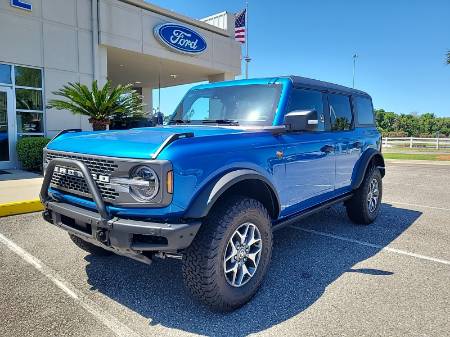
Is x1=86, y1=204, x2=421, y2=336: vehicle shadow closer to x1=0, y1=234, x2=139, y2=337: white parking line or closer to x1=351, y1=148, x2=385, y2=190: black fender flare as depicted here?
x1=0, y1=234, x2=139, y2=337: white parking line

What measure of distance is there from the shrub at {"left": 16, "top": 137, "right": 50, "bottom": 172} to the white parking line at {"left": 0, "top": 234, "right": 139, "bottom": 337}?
275 inches

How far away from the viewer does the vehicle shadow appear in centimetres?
280

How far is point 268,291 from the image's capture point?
129 inches

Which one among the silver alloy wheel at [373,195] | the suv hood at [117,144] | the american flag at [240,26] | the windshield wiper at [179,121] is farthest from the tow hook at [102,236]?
the american flag at [240,26]

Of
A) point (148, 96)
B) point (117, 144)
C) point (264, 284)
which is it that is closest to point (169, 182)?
point (117, 144)

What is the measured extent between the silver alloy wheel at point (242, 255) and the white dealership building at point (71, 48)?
10877 millimetres

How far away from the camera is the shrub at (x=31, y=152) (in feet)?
34.8

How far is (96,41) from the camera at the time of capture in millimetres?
13492

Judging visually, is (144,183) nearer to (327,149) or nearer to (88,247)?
(88,247)

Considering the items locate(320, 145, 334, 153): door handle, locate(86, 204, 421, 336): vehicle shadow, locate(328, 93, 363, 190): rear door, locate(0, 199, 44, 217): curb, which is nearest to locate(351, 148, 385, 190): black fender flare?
locate(328, 93, 363, 190): rear door

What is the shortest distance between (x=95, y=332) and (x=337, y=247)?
299 centimetres

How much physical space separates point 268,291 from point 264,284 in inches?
5.4

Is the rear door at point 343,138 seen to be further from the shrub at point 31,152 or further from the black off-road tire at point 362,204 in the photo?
the shrub at point 31,152

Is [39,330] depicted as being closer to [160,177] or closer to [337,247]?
[160,177]
